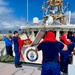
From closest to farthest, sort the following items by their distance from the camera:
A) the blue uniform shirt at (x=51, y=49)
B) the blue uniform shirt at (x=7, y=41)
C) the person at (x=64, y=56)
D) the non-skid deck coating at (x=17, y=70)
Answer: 1. the blue uniform shirt at (x=51, y=49)
2. the person at (x=64, y=56)
3. the non-skid deck coating at (x=17, y=70)
4. the blue uniform shirt at (x=7, y=41)

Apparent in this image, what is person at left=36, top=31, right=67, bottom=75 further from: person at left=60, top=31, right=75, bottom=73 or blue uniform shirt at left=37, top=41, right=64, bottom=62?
person at left=60, top=31, right=75, bottom=73

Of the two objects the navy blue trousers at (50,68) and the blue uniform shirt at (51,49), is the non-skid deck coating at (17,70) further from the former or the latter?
the blue uniform shirt at (51,49)

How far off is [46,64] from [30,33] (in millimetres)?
6309

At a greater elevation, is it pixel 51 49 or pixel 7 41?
pixel 7 41

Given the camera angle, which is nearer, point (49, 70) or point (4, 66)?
point (49, 70)

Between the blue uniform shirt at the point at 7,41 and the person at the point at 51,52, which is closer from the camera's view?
the person at the point at 51,52

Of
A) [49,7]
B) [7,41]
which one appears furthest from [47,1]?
[7,41]

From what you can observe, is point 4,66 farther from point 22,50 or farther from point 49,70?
point 49,70

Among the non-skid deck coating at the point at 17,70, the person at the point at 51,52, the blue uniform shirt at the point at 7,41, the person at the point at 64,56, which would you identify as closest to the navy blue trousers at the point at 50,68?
→ the person at the point at 51,52

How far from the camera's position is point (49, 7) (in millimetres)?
13469

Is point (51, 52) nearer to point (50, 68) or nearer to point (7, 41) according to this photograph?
point (50, 68)

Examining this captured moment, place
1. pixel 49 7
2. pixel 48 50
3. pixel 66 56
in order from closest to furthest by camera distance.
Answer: pixel 48 50 < pixel 66 56 < pixel 49 7

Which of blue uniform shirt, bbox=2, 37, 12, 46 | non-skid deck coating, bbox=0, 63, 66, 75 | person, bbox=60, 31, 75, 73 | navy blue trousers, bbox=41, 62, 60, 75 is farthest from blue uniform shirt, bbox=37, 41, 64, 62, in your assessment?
blue uniform shirt, bbox=2, 37, 12, 46

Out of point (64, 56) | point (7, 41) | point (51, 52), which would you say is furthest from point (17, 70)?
point (51, 52)
